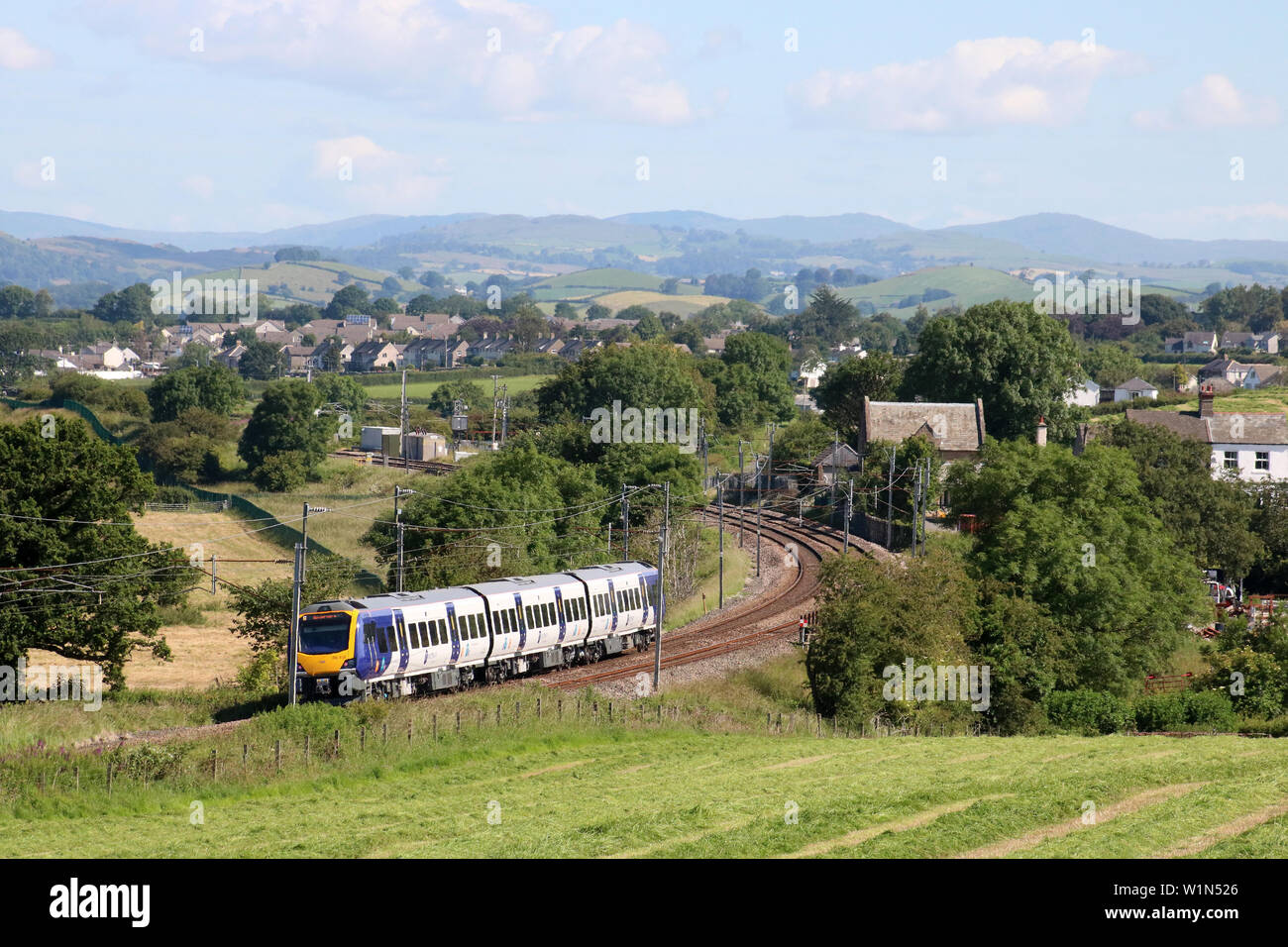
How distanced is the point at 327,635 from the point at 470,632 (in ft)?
17.3

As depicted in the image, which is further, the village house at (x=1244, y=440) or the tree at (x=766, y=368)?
the tree at (x=766, y=368)

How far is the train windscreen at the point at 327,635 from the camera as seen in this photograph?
35.2 metres

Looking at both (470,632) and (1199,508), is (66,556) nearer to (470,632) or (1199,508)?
(470,632)

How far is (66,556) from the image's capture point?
38.6m

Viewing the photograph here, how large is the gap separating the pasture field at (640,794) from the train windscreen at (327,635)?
9.94 ft

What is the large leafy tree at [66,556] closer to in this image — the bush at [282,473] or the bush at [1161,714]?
the bush at [1161,714]

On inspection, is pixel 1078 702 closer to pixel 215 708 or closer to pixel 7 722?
pixel 215 708

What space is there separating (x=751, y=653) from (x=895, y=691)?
787cm

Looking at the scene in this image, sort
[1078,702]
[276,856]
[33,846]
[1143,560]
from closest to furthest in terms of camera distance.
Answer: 1. [276,856]
2. [33,846]
3. [1078,702]
4. [1143,560]

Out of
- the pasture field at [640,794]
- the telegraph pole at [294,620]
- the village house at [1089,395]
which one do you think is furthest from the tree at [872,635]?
the village house at [1089,395]

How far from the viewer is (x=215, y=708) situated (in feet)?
116

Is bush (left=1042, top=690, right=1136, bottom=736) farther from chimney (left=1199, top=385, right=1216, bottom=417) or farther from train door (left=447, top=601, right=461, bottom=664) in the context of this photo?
chimney (left=1199, top=385, right=1216, bottom=417)
